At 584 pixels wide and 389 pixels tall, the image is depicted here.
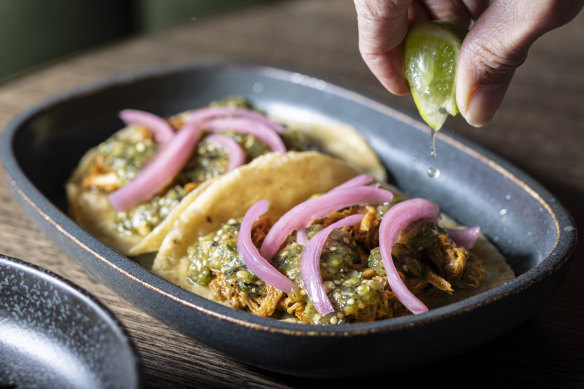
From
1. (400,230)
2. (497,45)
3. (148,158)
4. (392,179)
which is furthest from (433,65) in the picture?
(148,158)

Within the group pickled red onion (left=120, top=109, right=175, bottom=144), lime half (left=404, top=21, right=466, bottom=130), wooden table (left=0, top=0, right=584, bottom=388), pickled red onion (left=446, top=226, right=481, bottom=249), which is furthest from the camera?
pickled red onion (left=120, top=109, right=175, bottom=144)

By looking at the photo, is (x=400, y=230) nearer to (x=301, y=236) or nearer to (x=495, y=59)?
(x=301, y=236)

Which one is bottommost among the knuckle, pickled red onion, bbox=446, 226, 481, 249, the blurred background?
the blurred background

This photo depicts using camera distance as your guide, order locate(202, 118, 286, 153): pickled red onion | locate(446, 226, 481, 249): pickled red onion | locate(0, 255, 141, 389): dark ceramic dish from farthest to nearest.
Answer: locate(202, 118, 286, 153): pickled red onion < locate(446, 226, 481, 249): pickled red onion < locate(0, 255, 141, 389): dark ceramic dish

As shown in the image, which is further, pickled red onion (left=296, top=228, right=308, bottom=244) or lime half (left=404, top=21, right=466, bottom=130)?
pickled red onion (left=296, top=228, right=308, bottom=244)

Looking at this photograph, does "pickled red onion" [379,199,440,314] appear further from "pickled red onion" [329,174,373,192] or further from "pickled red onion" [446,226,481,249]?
"pickled red onion" [329,174,373,192]

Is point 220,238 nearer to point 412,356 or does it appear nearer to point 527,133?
point 412,356

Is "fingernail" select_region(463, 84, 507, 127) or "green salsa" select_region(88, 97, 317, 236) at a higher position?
"fingernail" select_region(463, 84, 507, 127)

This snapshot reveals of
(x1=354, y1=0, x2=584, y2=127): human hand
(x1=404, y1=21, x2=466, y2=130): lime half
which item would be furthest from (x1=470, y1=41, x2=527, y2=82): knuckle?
(x1=404, y1=21, x2=466, y2=130): lime half
